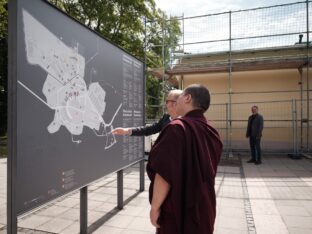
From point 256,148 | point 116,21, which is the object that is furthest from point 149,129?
point 116,21

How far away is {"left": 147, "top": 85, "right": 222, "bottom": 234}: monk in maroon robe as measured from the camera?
2002mm

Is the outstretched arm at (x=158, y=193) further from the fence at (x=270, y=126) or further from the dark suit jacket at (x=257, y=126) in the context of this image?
the fence at (x=270, y=126)

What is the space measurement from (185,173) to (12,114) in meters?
1.42

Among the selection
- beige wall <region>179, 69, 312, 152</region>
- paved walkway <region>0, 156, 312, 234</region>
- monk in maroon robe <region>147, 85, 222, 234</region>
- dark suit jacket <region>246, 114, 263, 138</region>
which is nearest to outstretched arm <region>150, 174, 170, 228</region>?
monk in maroon robe <region>147, 85, 222, 234</region>

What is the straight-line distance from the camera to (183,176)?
2.08 m

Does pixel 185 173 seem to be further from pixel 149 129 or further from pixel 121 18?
pixel 121 18

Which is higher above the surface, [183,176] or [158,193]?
[183,176]

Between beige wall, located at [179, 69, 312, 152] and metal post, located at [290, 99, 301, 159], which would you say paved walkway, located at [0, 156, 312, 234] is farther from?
beige wall, located at [179, 69, 312, 152]

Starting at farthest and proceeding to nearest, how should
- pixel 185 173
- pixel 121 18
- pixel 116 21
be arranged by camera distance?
pixel 121 18
pixel 116 21
pixel 185 173

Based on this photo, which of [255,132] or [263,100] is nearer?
[255,132]

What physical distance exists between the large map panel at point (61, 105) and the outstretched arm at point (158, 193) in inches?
45.2

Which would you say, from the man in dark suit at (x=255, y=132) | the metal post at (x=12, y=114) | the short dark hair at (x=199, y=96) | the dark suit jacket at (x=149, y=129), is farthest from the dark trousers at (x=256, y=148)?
the metal post at (x=12, y=114)

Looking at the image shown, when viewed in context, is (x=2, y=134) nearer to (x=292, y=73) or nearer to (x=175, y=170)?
(x=292, y=73)

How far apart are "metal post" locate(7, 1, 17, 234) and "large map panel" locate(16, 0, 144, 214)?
38 millimetres
